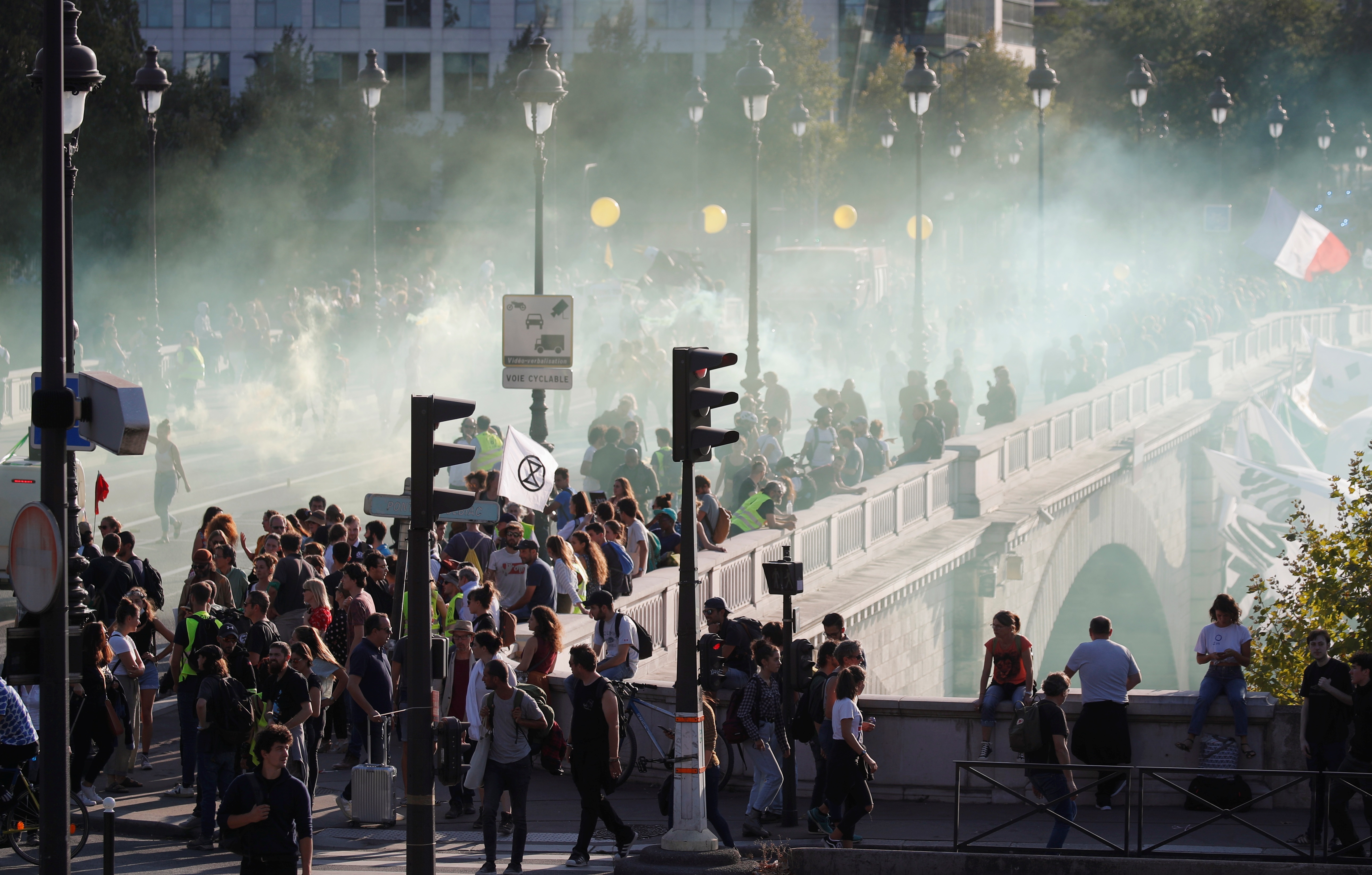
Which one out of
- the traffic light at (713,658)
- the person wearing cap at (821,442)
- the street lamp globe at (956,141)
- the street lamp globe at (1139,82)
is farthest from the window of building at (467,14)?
the traffic light at (713,658)

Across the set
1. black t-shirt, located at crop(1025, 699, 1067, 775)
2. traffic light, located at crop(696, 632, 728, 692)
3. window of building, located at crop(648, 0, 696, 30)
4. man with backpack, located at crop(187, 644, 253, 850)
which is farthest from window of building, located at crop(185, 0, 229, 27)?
black t-shirt, located at crop(1025, 699, 1067, 775)

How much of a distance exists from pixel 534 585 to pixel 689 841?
13.6 feet

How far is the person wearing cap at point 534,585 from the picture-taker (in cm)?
1405

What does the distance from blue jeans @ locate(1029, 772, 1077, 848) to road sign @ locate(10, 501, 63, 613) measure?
18.8 ft

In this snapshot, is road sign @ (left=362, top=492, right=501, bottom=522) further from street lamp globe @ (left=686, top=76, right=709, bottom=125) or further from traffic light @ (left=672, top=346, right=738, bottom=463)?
street lamp globe @ (left=686, top=76, right=709, bottom=125)

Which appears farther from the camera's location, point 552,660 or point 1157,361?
point 1157,361

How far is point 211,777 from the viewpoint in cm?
1109

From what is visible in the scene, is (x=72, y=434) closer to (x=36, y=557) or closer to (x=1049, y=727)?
(x=36, y=557)

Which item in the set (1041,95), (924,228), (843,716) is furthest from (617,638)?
(924,228)

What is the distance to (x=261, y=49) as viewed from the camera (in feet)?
262

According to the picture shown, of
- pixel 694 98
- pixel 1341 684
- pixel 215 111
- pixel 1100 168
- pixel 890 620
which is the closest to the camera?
pixel 1341 684

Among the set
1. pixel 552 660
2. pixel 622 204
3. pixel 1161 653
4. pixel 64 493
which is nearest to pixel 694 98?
pixel 1161 653

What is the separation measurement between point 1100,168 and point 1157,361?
4647cm

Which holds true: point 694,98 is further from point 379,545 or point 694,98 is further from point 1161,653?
point 379,545
